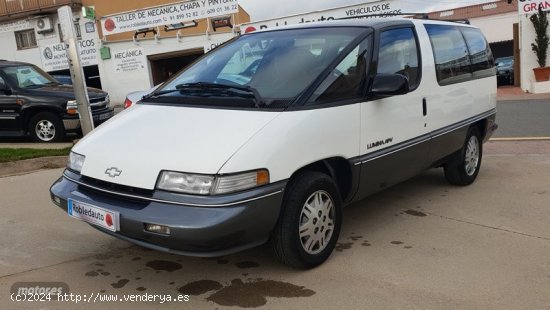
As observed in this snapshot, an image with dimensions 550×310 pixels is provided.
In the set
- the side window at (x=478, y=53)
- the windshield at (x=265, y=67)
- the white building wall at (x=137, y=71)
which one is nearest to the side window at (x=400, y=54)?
the windshield at (x=265, y=67)

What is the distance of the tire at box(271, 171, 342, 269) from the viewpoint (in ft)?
11.0

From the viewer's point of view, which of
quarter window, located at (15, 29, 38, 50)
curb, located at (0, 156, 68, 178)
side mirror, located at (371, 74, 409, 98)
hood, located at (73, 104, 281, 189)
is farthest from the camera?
quarter window, located at (15, 29, 38, 50)

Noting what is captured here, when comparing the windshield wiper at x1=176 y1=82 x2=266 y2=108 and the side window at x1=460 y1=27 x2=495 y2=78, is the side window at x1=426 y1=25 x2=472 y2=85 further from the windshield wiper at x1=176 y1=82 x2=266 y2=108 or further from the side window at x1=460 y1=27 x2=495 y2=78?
the windshield wiper at x1=176 y1=82 x2=266 y2=108

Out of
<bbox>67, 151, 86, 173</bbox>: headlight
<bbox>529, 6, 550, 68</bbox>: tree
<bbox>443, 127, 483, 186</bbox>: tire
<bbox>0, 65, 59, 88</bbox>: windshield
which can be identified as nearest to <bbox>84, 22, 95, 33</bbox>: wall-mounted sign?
<bbox>0, 65, 59, 88</bbox>: windshield

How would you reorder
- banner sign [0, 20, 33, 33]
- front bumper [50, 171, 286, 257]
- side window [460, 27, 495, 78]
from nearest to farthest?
front bumper [50, 171, 286, 257] → side window [460, 27, 495, 78] → banner sign [0, 20, 33, 33]

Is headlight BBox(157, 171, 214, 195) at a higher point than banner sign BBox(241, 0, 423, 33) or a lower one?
lower

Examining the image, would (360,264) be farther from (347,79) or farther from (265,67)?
(265,67)

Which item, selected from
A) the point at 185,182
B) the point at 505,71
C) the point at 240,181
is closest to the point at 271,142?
the point at 240,181

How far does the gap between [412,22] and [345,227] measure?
6.57 ft

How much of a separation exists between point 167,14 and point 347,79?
61.7ft

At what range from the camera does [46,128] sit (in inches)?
392

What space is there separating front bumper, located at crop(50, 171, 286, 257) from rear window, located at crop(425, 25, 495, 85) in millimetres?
2589

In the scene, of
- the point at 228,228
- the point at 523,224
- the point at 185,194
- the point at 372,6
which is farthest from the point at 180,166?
the point at 372,6

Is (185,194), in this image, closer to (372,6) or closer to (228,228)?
(228,228)
